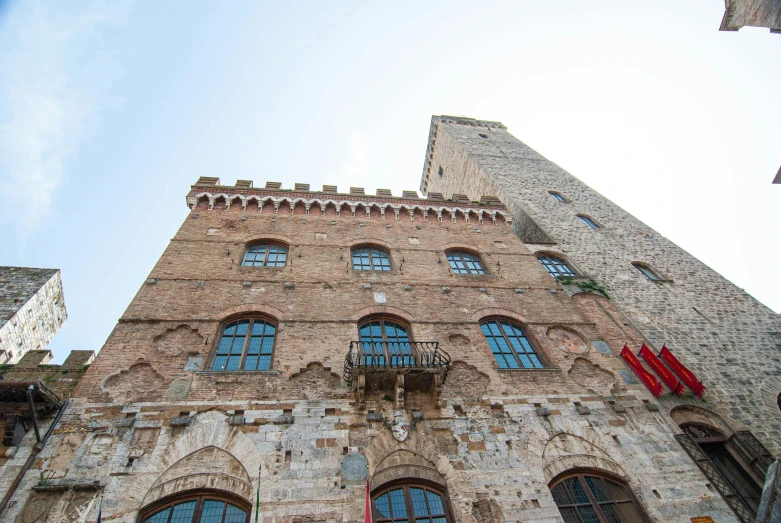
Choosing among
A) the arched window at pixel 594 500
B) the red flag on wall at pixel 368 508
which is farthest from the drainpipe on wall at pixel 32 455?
the arched window at pixel 594 500

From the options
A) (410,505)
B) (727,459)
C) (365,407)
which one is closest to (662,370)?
(727,459)

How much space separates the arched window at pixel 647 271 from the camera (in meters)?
14.4

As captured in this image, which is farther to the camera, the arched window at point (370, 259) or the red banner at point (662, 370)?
the arched window at point (370, 259)

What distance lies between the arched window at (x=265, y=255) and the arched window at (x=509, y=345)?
5.76 metres

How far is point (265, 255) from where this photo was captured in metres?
12.2

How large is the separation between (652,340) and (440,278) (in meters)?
5.73

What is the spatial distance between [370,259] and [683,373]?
8202 millimetres

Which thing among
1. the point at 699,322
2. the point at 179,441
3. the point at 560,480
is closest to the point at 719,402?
the point at 699,322

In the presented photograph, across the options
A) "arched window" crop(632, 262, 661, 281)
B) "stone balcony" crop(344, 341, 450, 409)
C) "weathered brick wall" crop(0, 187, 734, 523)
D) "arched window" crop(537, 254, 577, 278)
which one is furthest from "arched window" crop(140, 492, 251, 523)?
"arched window" crop(632, 262, 661, 281)

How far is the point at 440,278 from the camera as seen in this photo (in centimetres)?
1203

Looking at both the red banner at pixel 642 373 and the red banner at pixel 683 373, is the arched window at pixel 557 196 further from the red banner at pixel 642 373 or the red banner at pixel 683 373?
the red banner at pixel 642 373

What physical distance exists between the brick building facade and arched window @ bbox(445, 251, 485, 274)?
0.51 metres

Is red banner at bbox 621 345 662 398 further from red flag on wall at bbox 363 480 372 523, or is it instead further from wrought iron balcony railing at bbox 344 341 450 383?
red flag on wall at bbox 363 480 372 523

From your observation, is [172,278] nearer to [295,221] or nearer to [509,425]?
[295,221]
